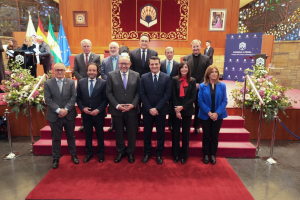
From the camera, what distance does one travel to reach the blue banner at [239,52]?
27.3ft

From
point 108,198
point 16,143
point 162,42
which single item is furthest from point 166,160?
point 162,42

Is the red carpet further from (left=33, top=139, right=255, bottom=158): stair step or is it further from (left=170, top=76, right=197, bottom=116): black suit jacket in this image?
(left=170, top=76, right=197, bottom=116): black suit jacket

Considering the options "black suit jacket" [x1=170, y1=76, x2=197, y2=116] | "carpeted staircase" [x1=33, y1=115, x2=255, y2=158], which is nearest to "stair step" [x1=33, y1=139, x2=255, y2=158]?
"carpeted staircase" [x1=33, y1=115, x2=255, y2=158]

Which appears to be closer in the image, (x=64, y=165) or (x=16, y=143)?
(x=64, y=165)

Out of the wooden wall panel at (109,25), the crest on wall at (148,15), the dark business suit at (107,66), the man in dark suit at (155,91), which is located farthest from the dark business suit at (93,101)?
the crest on wall at (148,15)

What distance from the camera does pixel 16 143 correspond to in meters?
4.24

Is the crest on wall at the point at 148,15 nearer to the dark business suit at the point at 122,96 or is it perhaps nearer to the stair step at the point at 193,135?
the stair step at the point at 193,135

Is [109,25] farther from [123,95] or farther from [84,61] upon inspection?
[123,95]

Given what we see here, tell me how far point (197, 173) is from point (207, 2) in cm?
778

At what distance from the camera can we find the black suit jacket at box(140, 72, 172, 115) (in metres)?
3.13

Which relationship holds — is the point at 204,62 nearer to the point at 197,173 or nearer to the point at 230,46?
the point at 197,173

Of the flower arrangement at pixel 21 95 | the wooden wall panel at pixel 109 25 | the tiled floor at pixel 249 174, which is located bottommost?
the tiled floor at pixel 249 174

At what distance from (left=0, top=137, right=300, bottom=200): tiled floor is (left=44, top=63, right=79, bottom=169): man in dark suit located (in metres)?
0.41

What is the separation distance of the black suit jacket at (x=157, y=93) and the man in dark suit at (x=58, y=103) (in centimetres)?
110
